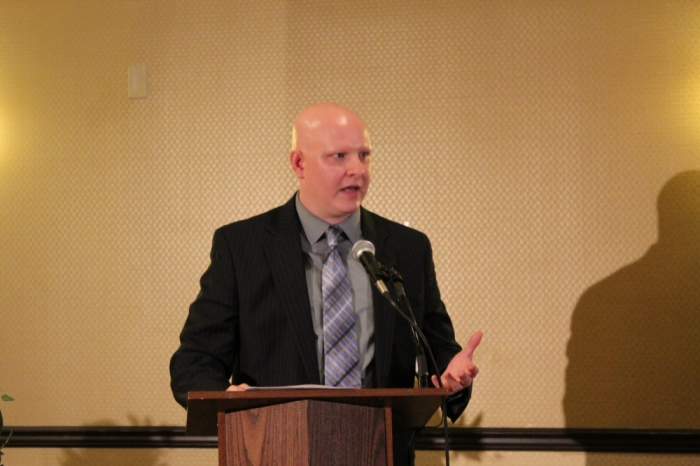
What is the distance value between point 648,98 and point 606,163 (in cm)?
32

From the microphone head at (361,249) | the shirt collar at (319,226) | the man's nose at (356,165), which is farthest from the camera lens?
the shirt collar at (319,226)

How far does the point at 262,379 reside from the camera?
236 cm

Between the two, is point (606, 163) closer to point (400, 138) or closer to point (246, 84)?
point (400, 138)

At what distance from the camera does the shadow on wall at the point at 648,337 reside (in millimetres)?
3316

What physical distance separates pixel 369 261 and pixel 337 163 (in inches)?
19.9

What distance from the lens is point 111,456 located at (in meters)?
3.57

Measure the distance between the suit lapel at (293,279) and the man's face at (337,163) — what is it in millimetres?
121

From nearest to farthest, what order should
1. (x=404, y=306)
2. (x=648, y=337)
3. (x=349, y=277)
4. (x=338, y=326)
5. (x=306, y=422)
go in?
(x=306, y=422), (x=404, y=306), (x=338, y=326), (x=349, y=277), (x=648, y=337)

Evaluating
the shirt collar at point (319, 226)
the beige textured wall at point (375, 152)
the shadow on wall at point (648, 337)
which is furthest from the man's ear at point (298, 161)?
the shadow on wall at point (648, 337)

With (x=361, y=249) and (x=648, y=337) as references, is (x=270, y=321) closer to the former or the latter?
(x=361, y=249)

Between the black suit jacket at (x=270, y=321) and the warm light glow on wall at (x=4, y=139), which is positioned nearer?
the black suit jacket at (x=270, y=321)

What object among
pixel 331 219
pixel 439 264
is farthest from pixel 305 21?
pixel 331 219

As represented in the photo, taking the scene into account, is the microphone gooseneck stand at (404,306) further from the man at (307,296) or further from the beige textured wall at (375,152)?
the beige textured wall at (375,152)

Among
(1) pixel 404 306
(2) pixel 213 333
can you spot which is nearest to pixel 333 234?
(2) pixel 213 333
